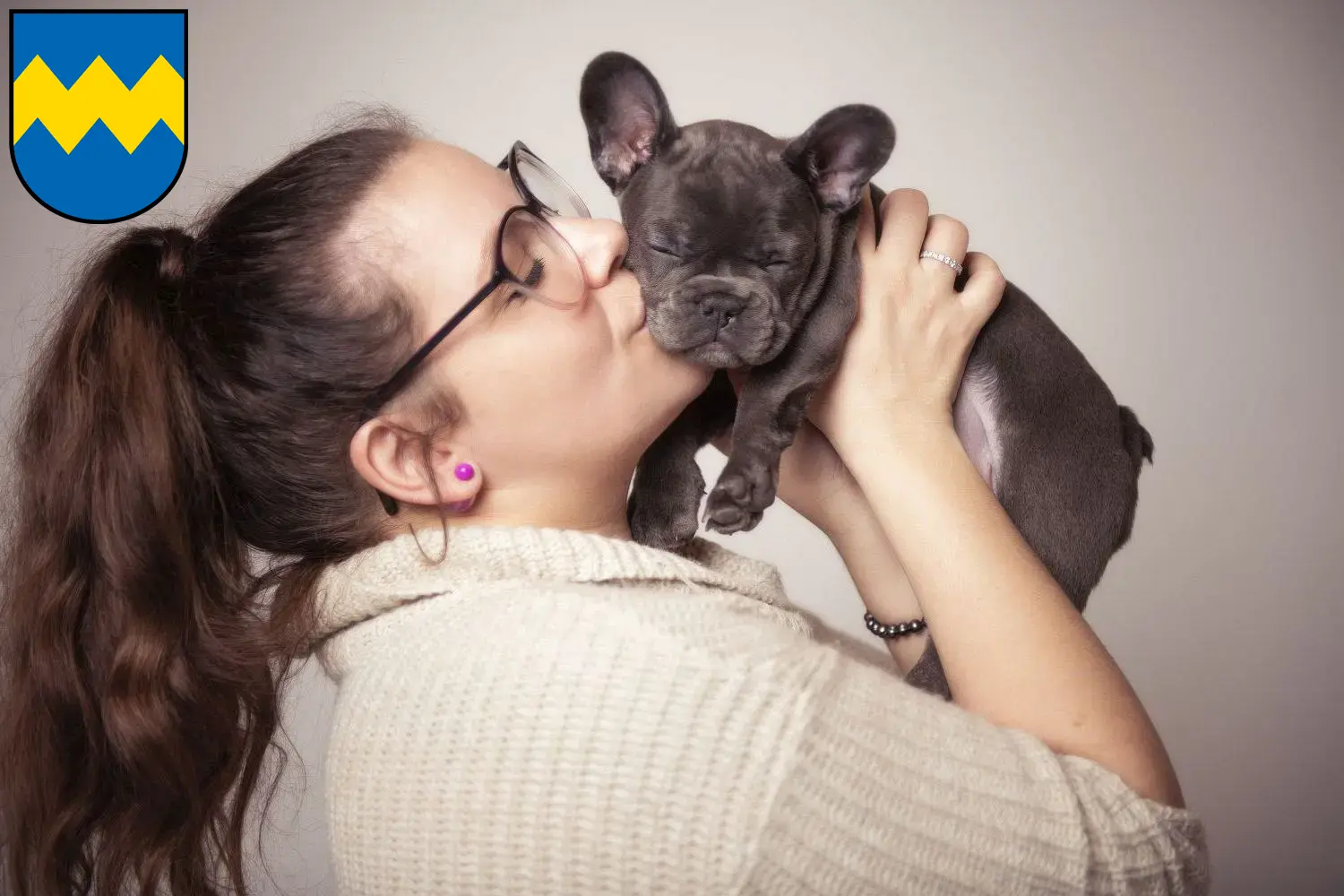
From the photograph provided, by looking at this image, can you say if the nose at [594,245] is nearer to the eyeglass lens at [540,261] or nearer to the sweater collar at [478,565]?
the eyeglass lens at [540,261]

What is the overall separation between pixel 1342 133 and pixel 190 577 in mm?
3327

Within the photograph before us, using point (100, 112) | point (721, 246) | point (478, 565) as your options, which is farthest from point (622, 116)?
point (100, 112)

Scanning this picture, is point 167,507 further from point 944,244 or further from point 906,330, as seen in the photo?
point 944,244

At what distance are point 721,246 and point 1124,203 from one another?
6.20 feet

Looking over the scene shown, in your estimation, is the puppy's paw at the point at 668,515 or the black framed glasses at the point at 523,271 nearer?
the black framed glasses at the point at 523,271

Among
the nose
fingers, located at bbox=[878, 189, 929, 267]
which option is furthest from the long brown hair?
fingers, located at bbox=[878, 189, 929, 267]

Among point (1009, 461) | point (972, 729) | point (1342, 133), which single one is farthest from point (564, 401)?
point (1342, 133)

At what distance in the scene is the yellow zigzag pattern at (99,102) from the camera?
106 inches

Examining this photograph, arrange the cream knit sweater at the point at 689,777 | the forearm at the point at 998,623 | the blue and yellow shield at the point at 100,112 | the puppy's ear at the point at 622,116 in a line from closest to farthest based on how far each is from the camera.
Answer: the cream knit sweater at the point at 689,777, the forearm at the point at 998,623, the puppy's ear at the point at 622,116, the blue and yellow shield at the point at 100,112

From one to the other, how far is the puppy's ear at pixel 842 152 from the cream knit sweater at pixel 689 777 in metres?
0.82

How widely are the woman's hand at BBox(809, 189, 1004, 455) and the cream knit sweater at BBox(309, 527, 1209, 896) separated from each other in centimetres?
49

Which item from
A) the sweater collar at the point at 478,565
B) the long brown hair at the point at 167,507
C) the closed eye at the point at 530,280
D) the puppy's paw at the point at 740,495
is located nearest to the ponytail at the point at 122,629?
the long brown hair at the point at 167,507

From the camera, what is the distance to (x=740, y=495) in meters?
1.74

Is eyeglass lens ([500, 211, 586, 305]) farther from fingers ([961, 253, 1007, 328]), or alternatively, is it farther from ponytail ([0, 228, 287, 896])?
fingers ([961, 253, 1007, 328])
